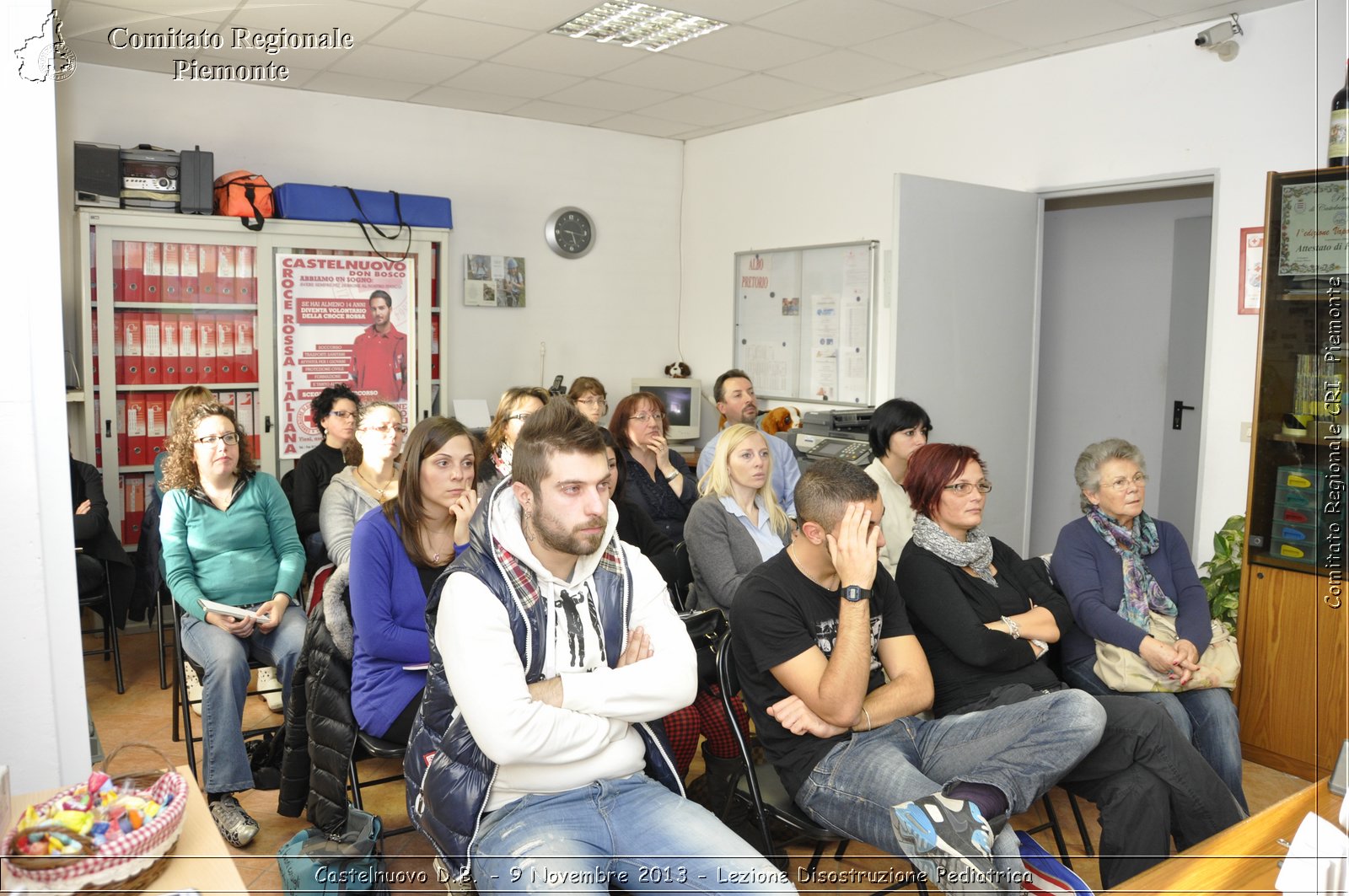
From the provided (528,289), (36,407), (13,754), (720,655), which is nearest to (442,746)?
(720,655)

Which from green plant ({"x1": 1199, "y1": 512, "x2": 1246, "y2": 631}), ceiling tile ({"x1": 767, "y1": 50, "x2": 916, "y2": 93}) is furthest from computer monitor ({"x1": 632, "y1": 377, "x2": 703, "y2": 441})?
green plant ({"x1": 1199, "y1": 512, "x2": 1246, "y2": 631})

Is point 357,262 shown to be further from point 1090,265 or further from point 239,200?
point 1090,265

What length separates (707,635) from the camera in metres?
2.72

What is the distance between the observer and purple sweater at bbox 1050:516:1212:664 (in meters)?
2.96

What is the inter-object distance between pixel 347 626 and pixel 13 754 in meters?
0.77

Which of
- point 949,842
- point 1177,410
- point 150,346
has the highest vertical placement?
point 150,346

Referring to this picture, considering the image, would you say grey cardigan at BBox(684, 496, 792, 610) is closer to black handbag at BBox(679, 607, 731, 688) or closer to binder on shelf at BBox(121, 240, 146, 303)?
black handbag at BBox(679, 607, 731, 688)

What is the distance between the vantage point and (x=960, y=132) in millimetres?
5320

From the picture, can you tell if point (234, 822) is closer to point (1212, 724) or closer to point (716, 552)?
point (716, 552)

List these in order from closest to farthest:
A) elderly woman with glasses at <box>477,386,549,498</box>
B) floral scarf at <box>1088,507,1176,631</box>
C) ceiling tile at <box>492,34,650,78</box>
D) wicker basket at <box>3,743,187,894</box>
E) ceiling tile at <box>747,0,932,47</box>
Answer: wicker basket at <box>3,743,187,894</box>, floral scarf at <box>1088,507,1176,631</box>, elderly woman with glasses at <box>477,386,549,498</box>, ceiling tile at <box>747,0,932,47</box>, ceiling tile at <box>492,34,650,78</box>

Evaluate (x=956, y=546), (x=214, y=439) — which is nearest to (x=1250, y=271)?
(x=956, y=546)

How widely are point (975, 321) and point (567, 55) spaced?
246cm

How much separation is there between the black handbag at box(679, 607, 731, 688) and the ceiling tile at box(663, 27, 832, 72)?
2965mm

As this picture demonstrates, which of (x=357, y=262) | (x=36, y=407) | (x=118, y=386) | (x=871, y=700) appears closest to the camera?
(x=36, y=407)
